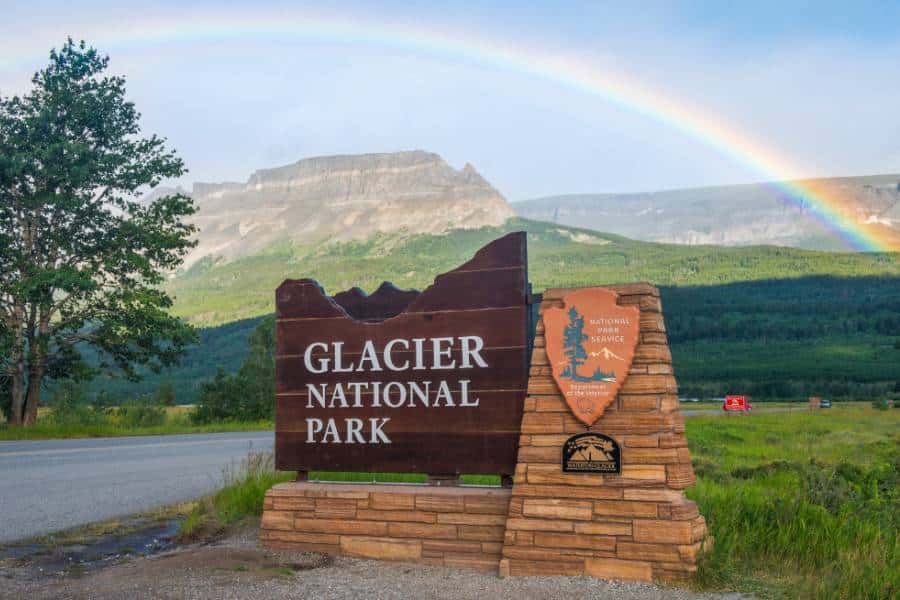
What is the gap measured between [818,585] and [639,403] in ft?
4.98

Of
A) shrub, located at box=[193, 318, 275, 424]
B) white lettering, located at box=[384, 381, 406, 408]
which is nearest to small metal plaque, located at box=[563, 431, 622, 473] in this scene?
white lettering, located at box=[384, 381, 406, 408]

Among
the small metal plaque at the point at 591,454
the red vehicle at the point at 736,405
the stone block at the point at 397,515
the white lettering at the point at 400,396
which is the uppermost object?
the white lettering at the point at 400,396

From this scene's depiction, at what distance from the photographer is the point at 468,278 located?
688 centimetres

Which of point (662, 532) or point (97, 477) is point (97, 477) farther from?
point (662, 532)

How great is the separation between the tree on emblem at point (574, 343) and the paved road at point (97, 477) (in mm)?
5559

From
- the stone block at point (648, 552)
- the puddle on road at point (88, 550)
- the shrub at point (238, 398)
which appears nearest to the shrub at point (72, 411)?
the shrub at point (238, 398)

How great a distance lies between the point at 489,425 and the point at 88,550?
3713mm

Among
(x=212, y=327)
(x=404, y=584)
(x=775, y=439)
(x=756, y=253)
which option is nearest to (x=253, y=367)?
(x=775, y=439)

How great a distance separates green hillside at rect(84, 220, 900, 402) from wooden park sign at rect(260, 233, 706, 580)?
68163mm

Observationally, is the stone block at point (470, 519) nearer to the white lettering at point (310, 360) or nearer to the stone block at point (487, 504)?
the stone block at point (487, 504)

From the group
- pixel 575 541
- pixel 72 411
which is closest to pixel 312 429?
pixel 575 541

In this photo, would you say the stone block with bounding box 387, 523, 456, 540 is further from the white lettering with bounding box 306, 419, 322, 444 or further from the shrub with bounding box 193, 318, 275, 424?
the shrub with bounding box 193, 318, 275, 424

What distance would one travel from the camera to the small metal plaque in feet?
19.3

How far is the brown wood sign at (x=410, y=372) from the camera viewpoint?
672 cm
